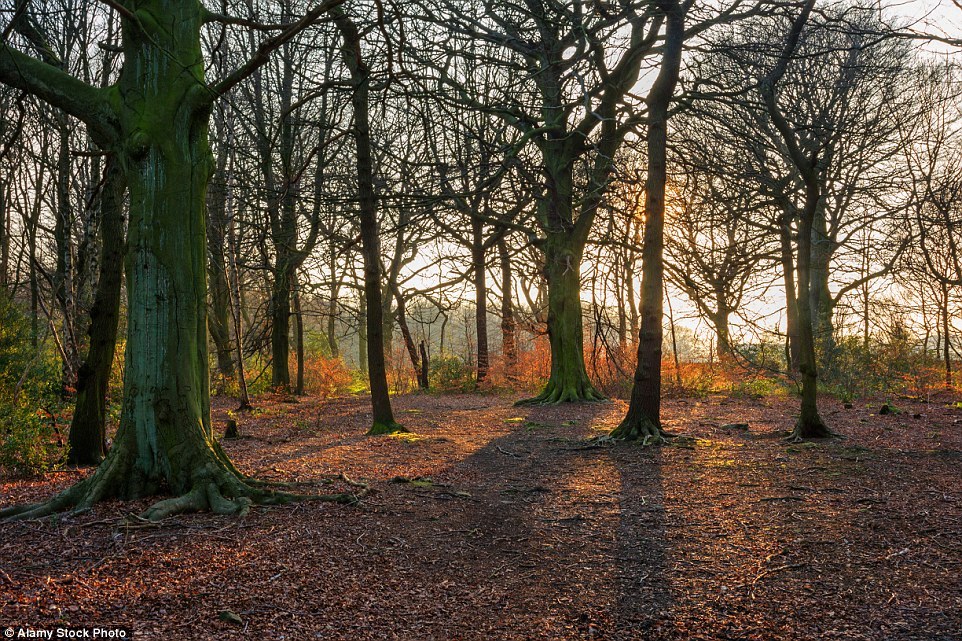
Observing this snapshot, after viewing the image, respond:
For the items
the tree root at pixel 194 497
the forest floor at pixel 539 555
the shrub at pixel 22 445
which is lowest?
the forest floor at pixel 539 555

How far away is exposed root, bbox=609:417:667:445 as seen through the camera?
8344 millimetres

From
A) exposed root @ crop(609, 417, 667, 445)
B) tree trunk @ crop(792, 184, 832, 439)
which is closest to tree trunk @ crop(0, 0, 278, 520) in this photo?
exposed root @ crop(609, 417, 667, 445)

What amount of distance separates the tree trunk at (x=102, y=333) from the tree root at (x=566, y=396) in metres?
8.44

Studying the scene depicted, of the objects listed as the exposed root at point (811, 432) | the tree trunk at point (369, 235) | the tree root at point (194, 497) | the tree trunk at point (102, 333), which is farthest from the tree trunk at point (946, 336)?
the tree trunk at point (102, 333)

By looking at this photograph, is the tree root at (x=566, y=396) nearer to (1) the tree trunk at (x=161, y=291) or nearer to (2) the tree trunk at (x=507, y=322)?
(2) the tree trunk at (x=507, y=322)

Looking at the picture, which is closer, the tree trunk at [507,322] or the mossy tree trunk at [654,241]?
the mossy tree trunk at [654,241]

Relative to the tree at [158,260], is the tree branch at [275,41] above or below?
above

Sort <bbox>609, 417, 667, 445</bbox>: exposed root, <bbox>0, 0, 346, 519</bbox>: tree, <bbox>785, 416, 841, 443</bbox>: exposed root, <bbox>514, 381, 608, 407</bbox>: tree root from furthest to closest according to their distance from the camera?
1. <bbox>514, 381, 608, 407</bbox>: tree root
2. <bbox>609, 417, 667, 445</bbox>: exposed root
3. <bbox>785, 416, 841, 443</bbox>: exposed root
4. <bbox>0, 0, 346, 519</bbox>: tree

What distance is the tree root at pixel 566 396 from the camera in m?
13.6

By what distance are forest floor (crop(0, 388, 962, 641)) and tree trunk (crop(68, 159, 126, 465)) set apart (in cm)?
66

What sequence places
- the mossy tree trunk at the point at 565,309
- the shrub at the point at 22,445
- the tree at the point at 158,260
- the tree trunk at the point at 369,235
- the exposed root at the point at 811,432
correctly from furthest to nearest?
the mossy tree trunk at the point at 565,309, the tree trunk at the point at 369,235, the exposed root at the point at 811,432, the shrub at the point at 22,445, the tree at the point at 158,260

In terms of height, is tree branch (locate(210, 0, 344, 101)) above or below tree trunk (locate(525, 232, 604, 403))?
above

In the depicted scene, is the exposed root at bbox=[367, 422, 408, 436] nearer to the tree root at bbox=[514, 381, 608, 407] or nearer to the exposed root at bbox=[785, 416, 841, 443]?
the tree root at bbox=[514, 381, 608, 407]

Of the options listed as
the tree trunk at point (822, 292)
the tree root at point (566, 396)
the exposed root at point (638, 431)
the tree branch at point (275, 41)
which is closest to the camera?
the tree branch at point (275, 41)
